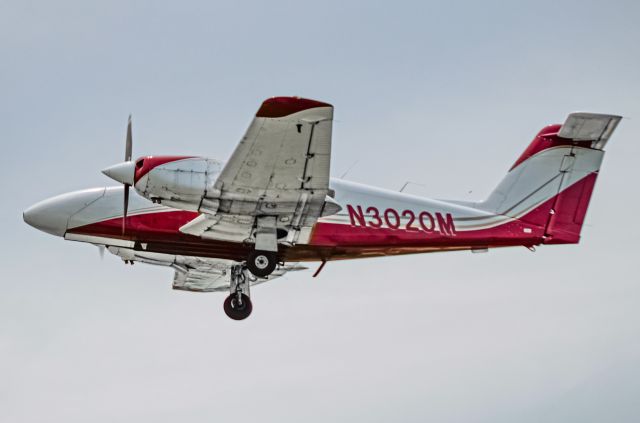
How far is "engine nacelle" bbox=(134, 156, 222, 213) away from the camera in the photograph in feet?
76.2

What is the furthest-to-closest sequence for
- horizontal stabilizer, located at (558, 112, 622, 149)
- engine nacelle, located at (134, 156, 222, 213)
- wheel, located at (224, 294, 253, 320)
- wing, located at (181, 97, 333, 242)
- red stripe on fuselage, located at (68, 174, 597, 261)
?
wheel, located at (224, 294, 253, 320), horizontal stabilizer, located at (558, 112, 622, 149), red stripe on fuselage, located at (68, 174, 597, 261), engine nacelle, located at (134, 156, 222, 213), wing, located at (181, 97, 333, 242)

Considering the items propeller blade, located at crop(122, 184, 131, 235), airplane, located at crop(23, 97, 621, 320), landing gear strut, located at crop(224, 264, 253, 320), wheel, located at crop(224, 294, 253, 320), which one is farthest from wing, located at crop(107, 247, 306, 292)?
propeller blade, located at crop(122, 184, 131, 235)

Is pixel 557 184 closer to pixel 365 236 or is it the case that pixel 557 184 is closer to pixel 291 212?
pixel 365 236

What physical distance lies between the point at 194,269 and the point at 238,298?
8.50 feet

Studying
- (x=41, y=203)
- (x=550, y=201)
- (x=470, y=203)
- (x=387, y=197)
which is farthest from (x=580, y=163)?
(x=41, y=203)

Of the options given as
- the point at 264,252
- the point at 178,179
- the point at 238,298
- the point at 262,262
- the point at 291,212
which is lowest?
the point at 238,298

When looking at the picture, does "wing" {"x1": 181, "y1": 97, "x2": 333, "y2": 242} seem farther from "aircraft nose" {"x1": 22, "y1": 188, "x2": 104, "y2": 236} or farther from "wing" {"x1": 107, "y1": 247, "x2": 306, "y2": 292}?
"aircraft nose" {"x1": 22, "y1": 188, "x2": 104, "y2": 236}

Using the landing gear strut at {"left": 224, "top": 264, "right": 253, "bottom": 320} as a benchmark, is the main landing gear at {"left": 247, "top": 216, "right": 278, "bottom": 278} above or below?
above

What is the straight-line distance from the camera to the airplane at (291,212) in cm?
2330

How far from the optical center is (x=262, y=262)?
2497cm

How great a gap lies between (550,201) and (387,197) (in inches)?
185

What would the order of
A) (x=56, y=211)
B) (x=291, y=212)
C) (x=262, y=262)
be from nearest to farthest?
1. (x=291, y=212)
2. (x=262, y=262)
3. (x=56, y=211)

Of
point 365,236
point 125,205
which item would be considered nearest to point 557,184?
point 365,236

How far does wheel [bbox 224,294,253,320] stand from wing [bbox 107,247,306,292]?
1.05 metres
